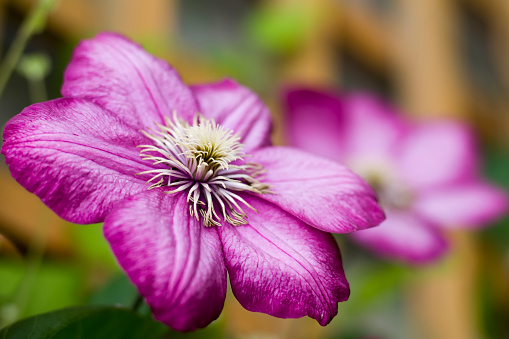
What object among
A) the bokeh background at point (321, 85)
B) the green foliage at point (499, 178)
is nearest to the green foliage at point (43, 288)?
the bokeh background at point (321, 85)

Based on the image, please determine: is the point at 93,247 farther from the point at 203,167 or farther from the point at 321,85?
the point at 321,85

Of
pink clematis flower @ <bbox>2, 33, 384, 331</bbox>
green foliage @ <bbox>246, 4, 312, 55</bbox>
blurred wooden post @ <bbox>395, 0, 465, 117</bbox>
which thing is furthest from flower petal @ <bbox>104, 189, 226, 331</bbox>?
blurred wooden post @ <bbox>395, 0, 465, 117</bbox>

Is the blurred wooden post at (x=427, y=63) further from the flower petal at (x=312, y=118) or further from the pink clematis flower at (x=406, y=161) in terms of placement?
the flower petal at (x=312, y=118)

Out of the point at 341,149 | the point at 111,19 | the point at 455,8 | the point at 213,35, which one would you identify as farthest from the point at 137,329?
the point at 455,8

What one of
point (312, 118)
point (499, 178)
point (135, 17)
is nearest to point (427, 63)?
point (499, 178)

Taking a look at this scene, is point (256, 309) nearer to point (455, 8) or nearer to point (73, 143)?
point (73, 143)
